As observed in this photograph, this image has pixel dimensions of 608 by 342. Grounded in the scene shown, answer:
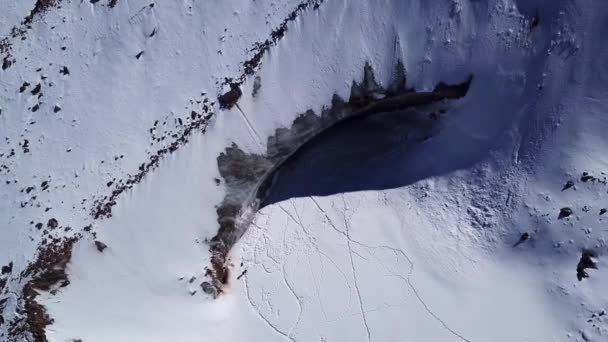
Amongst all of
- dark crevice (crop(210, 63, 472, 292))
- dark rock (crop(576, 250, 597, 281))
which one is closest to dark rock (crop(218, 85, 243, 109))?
dark crevice (crop(210, 63, 472, 292))

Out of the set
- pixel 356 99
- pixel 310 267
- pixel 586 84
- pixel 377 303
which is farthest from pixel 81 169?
pixel 586 84

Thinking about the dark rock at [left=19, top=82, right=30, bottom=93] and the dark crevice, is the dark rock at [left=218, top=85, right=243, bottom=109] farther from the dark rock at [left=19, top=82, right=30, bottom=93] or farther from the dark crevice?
the dark rock at [left=19, top=82, right=30, bottom=93]

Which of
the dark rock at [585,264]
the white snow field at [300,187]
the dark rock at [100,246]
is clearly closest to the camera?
the dark rock at [585,264]

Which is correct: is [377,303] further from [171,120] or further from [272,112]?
[171,120]

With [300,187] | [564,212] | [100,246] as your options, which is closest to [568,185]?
[564,212]

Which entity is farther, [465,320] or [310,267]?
[310,267]

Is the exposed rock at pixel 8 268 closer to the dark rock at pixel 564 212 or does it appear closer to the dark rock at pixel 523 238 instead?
the dark rock at pixel 523 238

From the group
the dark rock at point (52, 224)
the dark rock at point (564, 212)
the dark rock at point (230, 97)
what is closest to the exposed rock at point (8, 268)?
the dark rock at point (52, 224)

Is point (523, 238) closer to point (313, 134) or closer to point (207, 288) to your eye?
point (313, 134)
